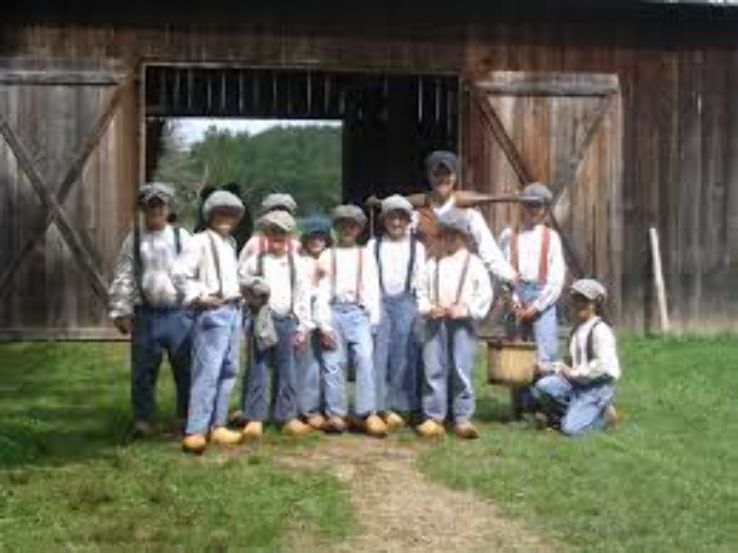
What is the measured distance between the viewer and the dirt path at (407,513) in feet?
21.2

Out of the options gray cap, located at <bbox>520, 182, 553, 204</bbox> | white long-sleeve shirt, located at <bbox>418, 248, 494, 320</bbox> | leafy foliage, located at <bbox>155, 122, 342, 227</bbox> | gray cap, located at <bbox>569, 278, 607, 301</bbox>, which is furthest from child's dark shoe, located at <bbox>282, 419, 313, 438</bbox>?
leafy foliage, located at <bbox>155, 122, 342, 227</bbox>

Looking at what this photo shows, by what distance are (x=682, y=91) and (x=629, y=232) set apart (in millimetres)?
1599

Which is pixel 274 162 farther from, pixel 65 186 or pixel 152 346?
pixel 152 346

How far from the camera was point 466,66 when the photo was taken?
14.9 metres

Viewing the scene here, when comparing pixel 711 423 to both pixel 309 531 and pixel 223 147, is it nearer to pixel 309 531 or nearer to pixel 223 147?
pixel 309 531

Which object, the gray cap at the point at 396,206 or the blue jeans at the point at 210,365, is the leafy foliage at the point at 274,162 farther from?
the blue jeans at the point at 210,365

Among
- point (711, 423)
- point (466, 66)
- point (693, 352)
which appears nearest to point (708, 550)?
point (711, 423)

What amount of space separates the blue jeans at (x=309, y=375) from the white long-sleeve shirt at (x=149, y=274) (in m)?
0.93

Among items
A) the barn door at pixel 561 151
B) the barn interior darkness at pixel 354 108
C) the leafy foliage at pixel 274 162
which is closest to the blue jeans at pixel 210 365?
the barn door at pixel 561 151

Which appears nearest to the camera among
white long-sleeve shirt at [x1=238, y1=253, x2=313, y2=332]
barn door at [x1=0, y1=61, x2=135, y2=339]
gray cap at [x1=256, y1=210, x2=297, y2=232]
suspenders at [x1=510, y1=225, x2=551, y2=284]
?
gray cap at [x1=256, y1=210, x2=297, y2=232]

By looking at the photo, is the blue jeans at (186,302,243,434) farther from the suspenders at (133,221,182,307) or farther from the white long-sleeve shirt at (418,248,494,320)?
the white long-sleeve shirt at (418,248,494,320)

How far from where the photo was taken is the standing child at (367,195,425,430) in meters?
9.45

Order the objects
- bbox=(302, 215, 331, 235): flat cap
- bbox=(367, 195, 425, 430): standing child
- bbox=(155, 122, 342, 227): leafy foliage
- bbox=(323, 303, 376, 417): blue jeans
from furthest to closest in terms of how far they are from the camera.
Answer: bbox=(155, 122, 342, 227): leafy foliage < bbox=(302, 215, 331, 235): flat cap < bbox=(367, 195, 425, 430): standing child < bbox=(323, 303, 376, 417): blue jeans

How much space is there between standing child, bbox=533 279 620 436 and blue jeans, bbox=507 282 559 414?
0.27 metres
